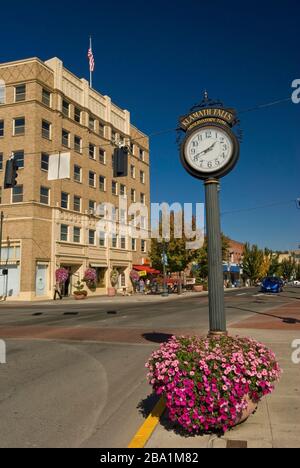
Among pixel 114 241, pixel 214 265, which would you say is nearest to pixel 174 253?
pixel 114 241

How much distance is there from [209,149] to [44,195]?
31.3 metres

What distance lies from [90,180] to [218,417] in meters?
41.3

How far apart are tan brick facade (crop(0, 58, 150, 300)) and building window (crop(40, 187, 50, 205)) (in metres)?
0.12

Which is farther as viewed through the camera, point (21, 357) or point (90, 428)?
point (21, 357)

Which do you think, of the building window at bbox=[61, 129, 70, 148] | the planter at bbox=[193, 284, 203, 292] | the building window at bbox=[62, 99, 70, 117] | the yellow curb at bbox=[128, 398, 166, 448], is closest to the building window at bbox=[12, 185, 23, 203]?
the building window at bbox=[61, 129, 70, 148]

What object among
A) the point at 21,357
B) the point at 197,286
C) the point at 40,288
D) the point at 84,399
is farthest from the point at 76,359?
the point at 197,286

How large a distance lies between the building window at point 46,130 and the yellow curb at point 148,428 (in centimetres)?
3423

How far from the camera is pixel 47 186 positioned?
36719 millimetres

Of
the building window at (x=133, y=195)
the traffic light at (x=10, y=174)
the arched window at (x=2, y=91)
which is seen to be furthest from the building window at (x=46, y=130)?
the traffic light at (x=10, y=174)

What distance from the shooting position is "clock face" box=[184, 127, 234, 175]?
682cm

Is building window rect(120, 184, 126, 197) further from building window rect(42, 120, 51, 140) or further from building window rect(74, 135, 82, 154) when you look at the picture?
building window rect(42, 120, 51, 140)

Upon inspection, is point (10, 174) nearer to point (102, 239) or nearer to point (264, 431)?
point (264, 431)

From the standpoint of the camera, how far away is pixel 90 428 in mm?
5137
